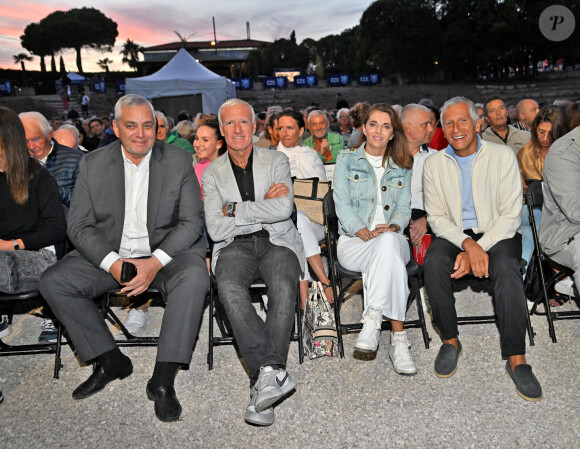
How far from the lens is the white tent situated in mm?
18031

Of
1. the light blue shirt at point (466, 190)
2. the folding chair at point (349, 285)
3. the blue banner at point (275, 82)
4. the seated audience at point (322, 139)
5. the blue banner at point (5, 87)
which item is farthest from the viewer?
the blue banner at point (275, 82)

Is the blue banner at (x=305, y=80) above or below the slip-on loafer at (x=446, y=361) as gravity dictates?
above

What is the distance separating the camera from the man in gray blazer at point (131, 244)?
11.1 ft

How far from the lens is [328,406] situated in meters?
3.23

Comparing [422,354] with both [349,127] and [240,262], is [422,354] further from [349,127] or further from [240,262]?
[349,127]

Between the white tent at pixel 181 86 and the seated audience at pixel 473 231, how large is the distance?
1525 centimetres

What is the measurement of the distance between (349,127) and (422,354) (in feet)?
26.6

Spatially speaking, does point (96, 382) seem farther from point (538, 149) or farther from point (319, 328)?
point (538, 149)

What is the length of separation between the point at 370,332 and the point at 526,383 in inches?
40.1

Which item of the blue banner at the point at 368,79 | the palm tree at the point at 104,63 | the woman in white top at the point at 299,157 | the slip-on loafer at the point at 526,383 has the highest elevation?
the palm tree at the point at 104,63

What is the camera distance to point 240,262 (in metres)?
3.63

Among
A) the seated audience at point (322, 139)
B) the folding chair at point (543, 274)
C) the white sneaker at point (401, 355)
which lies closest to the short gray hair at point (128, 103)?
the white sneaker at point (401, 355)

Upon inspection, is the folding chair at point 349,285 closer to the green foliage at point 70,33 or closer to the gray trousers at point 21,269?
the gray trousers at point 21,269

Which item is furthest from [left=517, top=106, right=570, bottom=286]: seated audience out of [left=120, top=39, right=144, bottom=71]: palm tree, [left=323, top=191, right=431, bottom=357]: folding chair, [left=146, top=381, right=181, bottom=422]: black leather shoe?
[left=120, top=39, right=144, bottom=71]: palm tree
